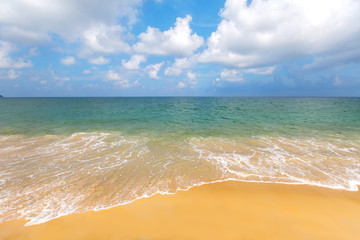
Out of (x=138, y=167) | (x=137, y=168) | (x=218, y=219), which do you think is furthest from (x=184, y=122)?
(x=218, y=219)

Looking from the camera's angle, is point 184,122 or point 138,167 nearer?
point 138,167

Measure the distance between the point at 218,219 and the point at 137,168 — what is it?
5.12 m

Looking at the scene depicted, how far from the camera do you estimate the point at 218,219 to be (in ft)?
15.5

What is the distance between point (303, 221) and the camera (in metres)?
4.67

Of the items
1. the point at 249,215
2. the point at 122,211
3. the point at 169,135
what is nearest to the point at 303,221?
the point at 249,215

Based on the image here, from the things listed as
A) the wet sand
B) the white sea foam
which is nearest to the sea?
the white sea foam

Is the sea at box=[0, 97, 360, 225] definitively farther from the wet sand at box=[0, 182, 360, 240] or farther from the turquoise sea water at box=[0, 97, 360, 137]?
the turquoise sea water at box=[0, 97, 360, 137]

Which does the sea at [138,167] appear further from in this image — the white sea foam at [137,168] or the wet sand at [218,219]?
the wet sand at [218,219]

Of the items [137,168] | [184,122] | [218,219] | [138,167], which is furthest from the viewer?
[184,122]

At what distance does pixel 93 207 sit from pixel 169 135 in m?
10.2

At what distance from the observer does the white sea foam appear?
573 centimetres

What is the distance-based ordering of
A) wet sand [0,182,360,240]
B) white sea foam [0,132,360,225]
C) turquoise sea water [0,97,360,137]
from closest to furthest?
1. wet sand [0,182,360,240]
2. white sea foam [0,132,360,225]
3. turquoise sea water [0,97,360,137]

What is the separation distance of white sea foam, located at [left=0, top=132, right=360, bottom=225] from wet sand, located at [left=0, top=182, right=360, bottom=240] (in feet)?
1.61

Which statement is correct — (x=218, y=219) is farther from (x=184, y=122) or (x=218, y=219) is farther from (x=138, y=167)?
(x=184, y=122)
